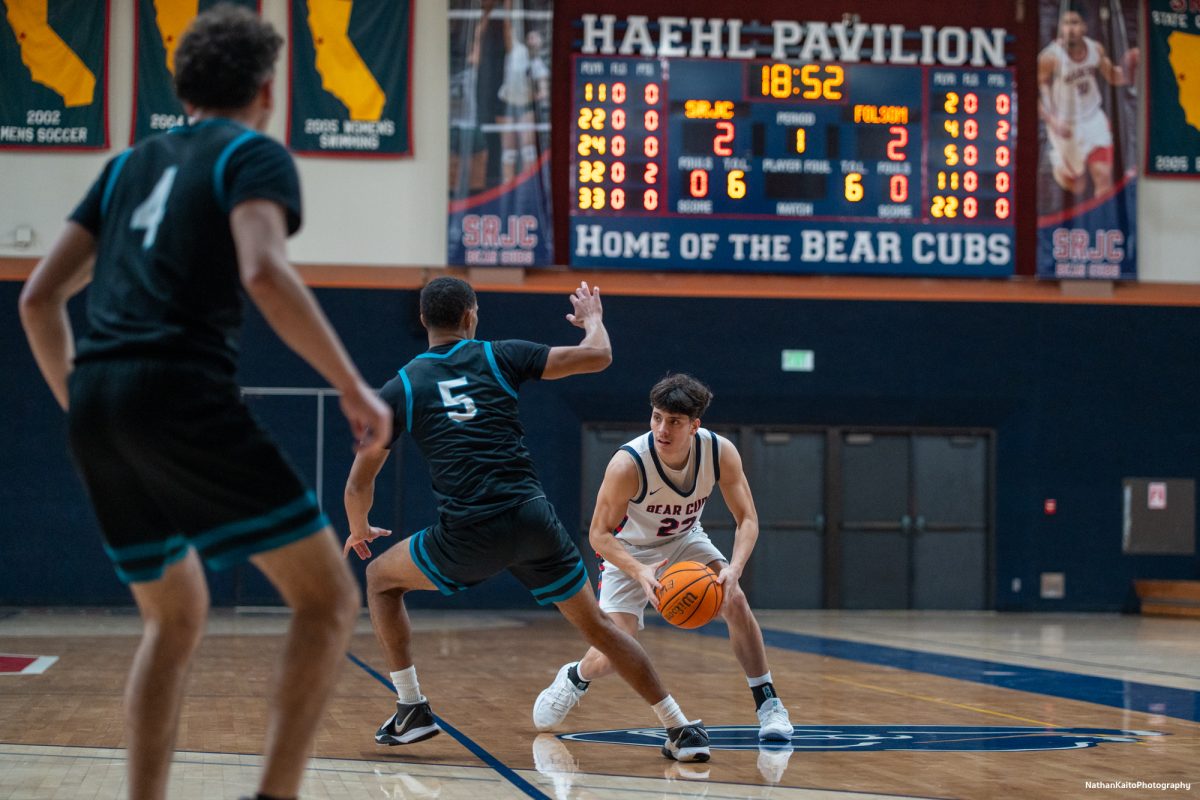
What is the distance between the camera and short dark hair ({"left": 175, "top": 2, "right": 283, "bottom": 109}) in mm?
2537

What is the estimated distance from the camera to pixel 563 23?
13.8 m

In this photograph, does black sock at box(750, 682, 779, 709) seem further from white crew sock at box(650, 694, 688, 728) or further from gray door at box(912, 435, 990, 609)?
gray door at box(912, 435, 990, 609)

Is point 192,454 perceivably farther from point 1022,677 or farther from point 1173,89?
point 1173,89

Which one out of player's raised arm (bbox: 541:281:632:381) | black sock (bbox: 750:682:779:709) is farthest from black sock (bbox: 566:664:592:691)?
player's raised arm (bbox: 541:281:632:381)

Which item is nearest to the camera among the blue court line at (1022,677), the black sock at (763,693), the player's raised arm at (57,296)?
the player's raised arm at (57,296)

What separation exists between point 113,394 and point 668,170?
11108 mm

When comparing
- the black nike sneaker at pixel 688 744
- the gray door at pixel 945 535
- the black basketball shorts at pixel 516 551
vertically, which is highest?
the black basketball shorts at pixel 516 551

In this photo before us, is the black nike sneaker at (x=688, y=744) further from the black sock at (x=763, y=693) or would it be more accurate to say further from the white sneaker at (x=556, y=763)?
the black sock at (x=763, y=693)

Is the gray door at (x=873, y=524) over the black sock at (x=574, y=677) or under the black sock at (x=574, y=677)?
under

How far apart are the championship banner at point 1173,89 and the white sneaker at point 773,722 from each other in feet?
37.1

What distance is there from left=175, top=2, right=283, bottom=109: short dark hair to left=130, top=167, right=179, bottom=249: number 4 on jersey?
0.19 m

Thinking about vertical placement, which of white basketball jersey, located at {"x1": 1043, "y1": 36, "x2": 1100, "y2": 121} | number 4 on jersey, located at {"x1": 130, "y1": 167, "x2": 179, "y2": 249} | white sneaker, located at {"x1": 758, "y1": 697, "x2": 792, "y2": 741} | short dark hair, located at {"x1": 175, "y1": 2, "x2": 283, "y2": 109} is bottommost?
white sneaker, located at {"x1": 758, "y1": 697, "x2": 792, "y2": 741}

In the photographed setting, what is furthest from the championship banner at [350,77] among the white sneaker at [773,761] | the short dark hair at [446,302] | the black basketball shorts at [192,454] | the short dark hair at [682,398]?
the black basketball shorts at [192,454]

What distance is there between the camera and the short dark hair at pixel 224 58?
99.9 inches
